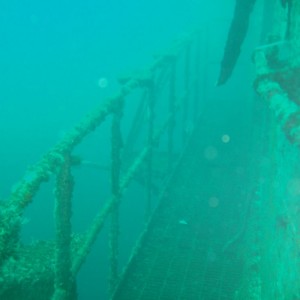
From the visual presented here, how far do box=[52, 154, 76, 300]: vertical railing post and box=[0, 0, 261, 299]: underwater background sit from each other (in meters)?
6.52

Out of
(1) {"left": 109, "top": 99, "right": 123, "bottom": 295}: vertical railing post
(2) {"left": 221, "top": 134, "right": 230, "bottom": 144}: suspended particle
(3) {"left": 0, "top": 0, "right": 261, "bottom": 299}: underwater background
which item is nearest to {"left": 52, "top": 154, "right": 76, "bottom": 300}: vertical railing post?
(1) {"left": 109, "top": 99, "right": 123, "bottom": 295}: vertical railing post

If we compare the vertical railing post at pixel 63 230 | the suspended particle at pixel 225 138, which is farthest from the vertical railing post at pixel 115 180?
the suspended particle at pixel 225 138

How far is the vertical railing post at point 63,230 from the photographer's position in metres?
1.67

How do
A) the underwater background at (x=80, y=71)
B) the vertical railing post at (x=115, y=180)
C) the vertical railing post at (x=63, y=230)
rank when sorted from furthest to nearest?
the underwater background at (x=80, y=71) → the vertical railing post at (x=115, y=180) → the vertical railing post at (x=63, y=230)

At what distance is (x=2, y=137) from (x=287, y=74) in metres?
13.3

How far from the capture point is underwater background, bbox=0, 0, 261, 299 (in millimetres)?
9688

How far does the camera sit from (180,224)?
4117 mm

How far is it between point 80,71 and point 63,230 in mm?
20273

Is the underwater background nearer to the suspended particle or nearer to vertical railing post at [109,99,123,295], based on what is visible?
the suspended particle

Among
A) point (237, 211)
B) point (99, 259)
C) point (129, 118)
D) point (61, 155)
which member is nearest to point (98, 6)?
point (129, 118)

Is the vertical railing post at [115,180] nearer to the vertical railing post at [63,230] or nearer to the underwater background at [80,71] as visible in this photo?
the vertical railing post at [63,230]

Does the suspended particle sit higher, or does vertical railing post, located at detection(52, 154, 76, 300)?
vertical railing post, located at detection(52, 154, 76, 300)

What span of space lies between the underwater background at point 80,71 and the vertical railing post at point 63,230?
Answer: 6.52 metres

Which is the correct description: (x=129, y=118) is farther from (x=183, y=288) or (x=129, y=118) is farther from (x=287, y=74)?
(x=287, y=74)
